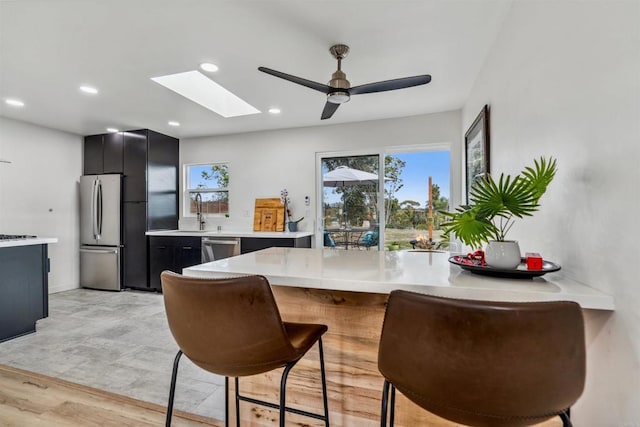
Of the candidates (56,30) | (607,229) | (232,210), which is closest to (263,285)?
(607,229)

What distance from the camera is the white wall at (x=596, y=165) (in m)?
0.86

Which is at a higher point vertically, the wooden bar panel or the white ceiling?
the white ceiling

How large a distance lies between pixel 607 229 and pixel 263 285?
1059 millimetres

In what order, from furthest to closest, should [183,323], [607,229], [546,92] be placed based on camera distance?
[546,92]
[183,323]
[607,229]

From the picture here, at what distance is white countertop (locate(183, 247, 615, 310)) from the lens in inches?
37.4

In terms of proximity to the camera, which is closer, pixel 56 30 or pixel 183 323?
pixel 183 323

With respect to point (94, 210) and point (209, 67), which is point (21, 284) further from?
point (209, 67)

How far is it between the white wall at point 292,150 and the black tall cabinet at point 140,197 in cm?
54

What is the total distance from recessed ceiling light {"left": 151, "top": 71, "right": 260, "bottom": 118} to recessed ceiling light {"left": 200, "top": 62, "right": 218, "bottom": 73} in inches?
13.2

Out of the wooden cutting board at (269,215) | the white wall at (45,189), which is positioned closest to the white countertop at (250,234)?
the wooden cutting board at (269,215)

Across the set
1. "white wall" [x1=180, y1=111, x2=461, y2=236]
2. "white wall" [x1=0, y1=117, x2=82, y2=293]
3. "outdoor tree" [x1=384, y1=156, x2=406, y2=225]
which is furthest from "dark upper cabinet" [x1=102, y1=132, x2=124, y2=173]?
"outdoor tree" [x1=384, y1=156, x2=406, y2=225]

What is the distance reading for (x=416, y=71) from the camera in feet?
9.50

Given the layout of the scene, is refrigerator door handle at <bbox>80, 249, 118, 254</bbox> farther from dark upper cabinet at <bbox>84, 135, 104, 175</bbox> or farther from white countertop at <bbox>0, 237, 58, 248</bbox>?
white countertop at <bbox>0, 237, 58, 248</bbox>

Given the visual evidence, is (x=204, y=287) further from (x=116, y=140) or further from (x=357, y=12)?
(x=116, y=140)
